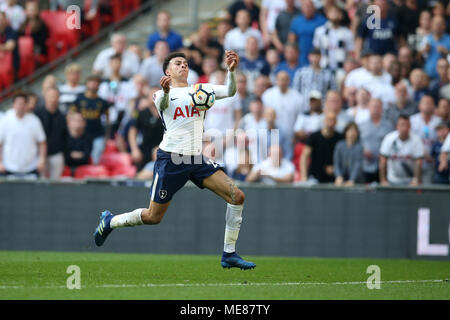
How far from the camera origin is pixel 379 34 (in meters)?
18.6

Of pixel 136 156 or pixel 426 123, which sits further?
pixel 136 156

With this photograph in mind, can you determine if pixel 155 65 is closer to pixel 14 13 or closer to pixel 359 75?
pixel 14 13

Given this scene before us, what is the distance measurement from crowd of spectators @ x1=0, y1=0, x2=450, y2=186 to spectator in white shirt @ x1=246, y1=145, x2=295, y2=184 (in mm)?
24

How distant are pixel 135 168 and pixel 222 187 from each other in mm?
6274

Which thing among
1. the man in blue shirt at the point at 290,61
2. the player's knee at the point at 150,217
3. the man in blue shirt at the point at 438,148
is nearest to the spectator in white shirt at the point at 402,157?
the man in blue shirt at the point at 438,148

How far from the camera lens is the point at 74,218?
623 inches

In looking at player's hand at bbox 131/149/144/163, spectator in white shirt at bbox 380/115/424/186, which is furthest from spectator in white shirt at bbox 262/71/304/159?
player's hand at bbox 131/149/144/163

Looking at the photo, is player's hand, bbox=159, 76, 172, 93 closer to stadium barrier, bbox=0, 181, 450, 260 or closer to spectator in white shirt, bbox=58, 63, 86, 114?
stadium barrier, bbox=0, 181, 450, 260

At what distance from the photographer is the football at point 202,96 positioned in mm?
11102

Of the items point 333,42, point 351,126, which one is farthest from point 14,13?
point 351,126

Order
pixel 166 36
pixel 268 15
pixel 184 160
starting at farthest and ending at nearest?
pixel 268 15, pixel 166 36, pixel 184 160

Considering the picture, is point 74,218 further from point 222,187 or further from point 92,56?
point 92,56

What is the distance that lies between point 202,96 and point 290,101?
21.2ft
